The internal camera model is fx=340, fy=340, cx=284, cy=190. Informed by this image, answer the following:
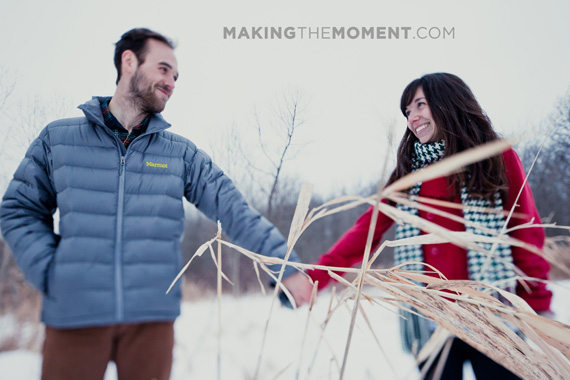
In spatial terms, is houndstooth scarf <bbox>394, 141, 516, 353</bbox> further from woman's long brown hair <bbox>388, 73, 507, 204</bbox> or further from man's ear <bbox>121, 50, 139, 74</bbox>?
man's ear <bbox>121, 50, 139, 74</bbox>

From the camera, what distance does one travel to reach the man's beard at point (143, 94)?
3.20 feet

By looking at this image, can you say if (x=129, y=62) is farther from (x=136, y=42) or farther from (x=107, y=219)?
(x=107, y=219)

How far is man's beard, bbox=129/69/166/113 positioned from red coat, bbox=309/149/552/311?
65cm

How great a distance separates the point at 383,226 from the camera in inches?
38.1

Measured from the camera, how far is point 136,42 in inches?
40.2

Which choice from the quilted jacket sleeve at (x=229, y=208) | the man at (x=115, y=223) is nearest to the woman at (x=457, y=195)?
the quilted jacket sleeve at (x=229, y=208)

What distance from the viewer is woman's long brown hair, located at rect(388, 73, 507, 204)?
86cm

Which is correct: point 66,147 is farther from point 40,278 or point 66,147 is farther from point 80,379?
point 80,379

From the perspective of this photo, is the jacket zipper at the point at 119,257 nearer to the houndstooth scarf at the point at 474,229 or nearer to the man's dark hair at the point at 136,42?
the man's dark hair at the point at 136,42

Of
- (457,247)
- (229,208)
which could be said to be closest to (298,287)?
(229,208)

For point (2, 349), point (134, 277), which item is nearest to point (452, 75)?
point (134, 277)

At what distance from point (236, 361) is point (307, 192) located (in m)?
0.28

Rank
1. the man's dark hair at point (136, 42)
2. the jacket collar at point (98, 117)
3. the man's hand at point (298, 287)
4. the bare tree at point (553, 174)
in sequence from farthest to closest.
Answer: the bare tree at point (553, 174)
the man's dark hair at point (136, 42)
the jacket collar at point (98, 117)
the man's hand at point (298, 287)

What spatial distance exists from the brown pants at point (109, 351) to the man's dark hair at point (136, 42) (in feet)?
2.35
